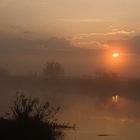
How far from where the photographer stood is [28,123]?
17750mm

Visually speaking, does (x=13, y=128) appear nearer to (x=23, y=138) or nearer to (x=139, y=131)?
(x=23, y=138)

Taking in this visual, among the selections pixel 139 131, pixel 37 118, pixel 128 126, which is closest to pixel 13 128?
pixel 37 118

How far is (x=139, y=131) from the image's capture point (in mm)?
25828

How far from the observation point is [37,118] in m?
18.5

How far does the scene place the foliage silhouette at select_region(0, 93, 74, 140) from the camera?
1680 cm

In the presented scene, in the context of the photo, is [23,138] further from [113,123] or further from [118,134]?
[113,123]

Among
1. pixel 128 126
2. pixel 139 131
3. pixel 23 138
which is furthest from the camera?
pixel 128 126

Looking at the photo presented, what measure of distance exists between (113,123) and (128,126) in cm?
171

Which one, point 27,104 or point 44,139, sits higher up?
point 27,104

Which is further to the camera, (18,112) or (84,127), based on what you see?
(84,127)

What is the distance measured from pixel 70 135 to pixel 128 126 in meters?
6.62

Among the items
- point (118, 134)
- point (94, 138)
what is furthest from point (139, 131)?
point (94, 138)

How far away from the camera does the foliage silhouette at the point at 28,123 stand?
16.8m

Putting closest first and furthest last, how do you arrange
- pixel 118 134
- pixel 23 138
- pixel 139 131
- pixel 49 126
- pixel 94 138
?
pixel 23 138, pixel 49 126, pixel 94 138, pixel 118 134, pixel 139 131
